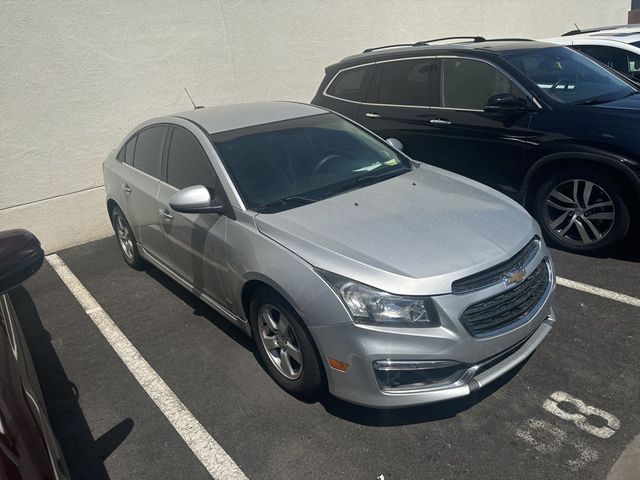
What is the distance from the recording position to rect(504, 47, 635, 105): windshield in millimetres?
4906

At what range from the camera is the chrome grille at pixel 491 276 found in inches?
104

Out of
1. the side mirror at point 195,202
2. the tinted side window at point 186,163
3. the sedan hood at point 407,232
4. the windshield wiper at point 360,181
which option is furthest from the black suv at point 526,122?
the side mirror at point 195,202

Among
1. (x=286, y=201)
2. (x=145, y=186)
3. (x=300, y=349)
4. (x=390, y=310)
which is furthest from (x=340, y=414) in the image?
(x=145, y=186)

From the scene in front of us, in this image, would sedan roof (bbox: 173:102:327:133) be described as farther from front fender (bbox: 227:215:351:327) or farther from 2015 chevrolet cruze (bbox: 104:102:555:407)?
front fender (bbox: 227:215:351:327)

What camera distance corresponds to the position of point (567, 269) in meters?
4.49

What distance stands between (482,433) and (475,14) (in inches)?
370

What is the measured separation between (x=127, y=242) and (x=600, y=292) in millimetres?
4348

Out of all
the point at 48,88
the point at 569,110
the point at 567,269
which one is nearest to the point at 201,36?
the point at 48,88

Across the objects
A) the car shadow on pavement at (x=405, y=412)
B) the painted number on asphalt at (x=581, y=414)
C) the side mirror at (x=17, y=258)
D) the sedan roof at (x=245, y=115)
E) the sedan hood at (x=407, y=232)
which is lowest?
the painted number on asphalt at (x=581, y=414)

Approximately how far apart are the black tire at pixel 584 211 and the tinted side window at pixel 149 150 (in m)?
3.39

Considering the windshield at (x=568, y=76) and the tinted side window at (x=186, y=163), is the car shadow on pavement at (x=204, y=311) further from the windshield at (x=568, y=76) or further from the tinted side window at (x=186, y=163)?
the windshield at (x=568, y=76)

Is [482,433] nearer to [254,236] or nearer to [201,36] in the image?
[254,236]

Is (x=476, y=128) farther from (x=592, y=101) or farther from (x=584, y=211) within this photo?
Answer: (x=584, y=211)

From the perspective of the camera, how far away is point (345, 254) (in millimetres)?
2793
